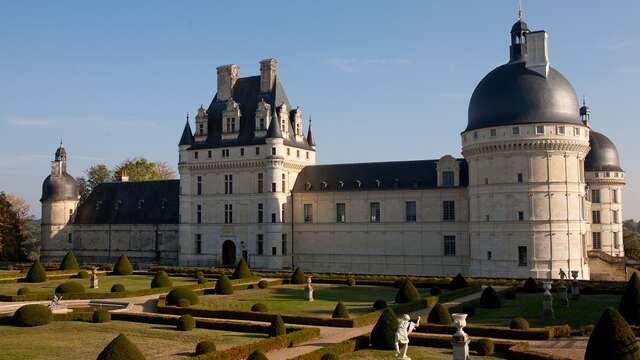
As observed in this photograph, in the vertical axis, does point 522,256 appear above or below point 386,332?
above

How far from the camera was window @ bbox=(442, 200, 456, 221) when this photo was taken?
51312 millimetres

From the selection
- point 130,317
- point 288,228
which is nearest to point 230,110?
point 288,228

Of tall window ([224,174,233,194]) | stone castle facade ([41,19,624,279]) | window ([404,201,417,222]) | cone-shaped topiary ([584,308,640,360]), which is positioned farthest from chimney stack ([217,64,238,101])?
Result: cone-shaped topiary ([584,308,640,360])

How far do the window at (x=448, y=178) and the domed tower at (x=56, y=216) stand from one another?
134 ft

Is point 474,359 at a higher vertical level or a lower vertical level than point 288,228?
lower

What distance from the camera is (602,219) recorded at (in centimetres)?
6206

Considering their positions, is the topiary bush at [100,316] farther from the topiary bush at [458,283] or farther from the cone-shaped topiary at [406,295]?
the topiary bush at [458,283]

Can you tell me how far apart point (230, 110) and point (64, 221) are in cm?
2465

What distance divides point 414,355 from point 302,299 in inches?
599

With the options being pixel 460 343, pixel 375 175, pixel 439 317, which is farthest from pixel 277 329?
pixel 375 175

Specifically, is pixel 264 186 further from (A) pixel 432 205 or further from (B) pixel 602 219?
(B) pixel 602 219

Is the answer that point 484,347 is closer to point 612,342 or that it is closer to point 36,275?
point 612,342

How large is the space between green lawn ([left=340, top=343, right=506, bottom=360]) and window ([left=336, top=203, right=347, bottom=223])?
33555 millimetres

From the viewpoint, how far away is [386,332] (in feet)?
72.7
